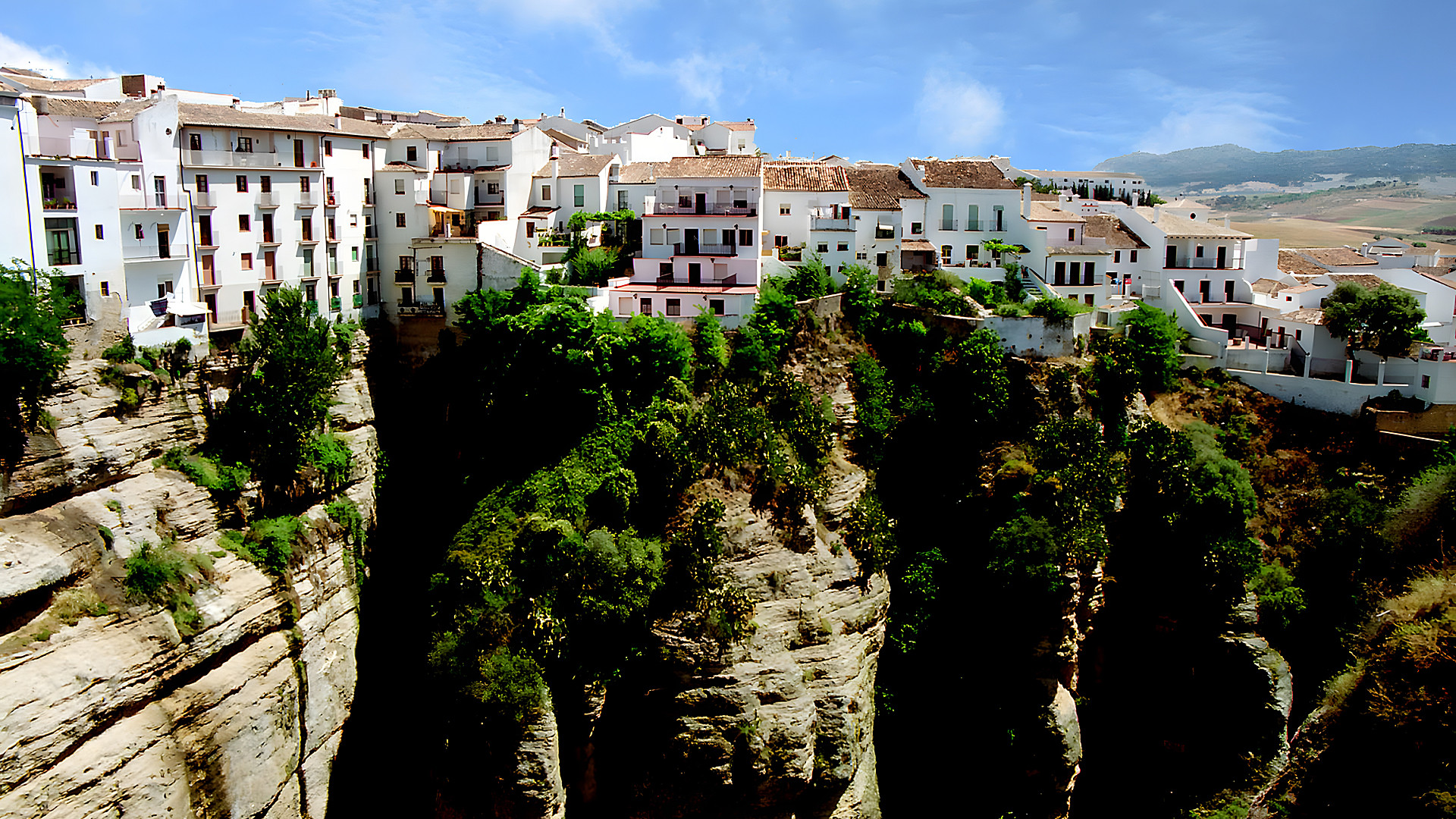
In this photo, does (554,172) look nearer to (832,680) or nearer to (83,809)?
(832,680)

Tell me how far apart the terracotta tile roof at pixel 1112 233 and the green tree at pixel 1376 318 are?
29.4ft

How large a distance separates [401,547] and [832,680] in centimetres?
1731

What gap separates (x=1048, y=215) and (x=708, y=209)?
1627 cm

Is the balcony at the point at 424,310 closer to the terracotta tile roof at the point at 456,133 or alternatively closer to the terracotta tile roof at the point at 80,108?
the terracotta tile roof at the point at 456,133

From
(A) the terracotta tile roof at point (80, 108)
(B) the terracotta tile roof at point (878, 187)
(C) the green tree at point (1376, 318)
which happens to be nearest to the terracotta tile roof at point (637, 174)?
(B) the terracotta tile roof at point (878, 187)

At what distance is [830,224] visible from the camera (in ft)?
136

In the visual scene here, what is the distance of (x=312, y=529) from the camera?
3203 centimetres

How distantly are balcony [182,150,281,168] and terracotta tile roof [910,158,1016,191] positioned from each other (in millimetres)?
26809

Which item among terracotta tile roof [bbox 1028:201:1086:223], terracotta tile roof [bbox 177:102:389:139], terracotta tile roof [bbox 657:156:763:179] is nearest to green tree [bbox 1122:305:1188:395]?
terracotta tile roof [bbox 1028:201:1086:223]

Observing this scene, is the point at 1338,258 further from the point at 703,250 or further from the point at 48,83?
the point at 48,83

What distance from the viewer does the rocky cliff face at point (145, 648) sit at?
2258 centimetres

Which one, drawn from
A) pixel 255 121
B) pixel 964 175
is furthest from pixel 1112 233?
pixel 255 121

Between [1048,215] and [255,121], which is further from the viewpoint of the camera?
[1048,215]

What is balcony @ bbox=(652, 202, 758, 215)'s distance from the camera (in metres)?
39.1
